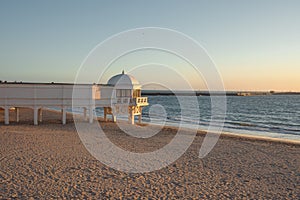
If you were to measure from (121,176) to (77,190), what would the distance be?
69.2 inches

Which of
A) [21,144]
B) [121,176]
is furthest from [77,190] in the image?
[21,144]

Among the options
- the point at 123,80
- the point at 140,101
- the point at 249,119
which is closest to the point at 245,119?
the point at 249,119

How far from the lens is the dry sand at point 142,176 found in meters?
7.29

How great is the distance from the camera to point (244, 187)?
8094mm

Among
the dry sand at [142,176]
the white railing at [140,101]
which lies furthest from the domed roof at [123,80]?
the dry sand at [142,176]

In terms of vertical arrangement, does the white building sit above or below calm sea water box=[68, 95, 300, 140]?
above

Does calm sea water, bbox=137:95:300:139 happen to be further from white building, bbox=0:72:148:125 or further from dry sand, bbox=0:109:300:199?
dry sand, bbox=0:109:300:199

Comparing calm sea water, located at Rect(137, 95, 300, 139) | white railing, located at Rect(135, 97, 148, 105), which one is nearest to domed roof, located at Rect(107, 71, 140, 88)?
white railing, located at Rect(135, 97, 148, 105)

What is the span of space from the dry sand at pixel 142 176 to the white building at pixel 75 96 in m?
6.22

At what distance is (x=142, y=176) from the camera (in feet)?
29.1

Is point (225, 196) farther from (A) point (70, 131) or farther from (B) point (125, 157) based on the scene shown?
(A) point (70, 131)

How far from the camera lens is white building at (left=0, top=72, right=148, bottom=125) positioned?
743 inches

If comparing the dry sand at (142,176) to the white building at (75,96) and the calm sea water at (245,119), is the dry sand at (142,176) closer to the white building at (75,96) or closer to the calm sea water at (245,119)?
the white building at (75,96)

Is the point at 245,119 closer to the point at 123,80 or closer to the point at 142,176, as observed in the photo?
the point at 123,80
